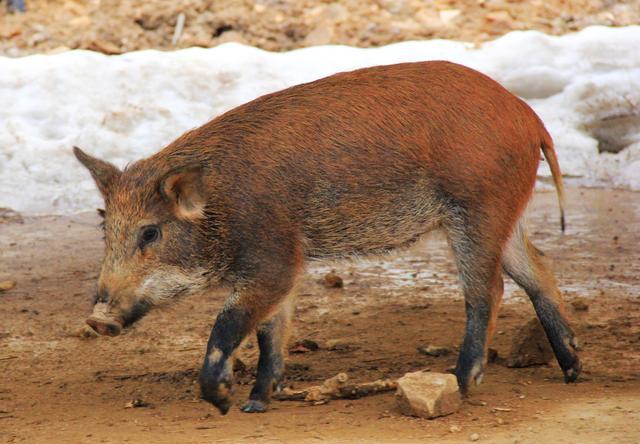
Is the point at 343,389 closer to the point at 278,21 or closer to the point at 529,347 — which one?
the point at 529,347

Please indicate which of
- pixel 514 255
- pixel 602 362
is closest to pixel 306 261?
pixel 514 255

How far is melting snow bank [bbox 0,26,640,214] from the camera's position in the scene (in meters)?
10.0

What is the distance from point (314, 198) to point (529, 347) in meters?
1.37

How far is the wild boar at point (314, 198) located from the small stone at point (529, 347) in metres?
0.13

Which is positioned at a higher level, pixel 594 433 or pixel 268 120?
pixel 268 120

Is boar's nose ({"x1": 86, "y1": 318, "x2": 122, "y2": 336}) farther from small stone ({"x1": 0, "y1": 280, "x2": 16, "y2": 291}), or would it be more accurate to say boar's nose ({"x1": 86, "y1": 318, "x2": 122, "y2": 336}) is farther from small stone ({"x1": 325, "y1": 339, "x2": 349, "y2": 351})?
small stone ({"x1": 0, "y1": 280, "x2": 16, "y2": 291})

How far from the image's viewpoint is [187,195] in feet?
16.0

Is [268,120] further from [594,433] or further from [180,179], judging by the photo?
[594,433]

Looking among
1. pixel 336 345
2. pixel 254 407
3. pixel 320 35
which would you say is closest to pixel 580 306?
pixel 336 345

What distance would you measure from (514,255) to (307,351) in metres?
1.25

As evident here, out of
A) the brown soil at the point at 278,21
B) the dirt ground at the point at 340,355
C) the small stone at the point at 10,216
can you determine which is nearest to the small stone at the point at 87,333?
the dirt ground at the point at 340,355

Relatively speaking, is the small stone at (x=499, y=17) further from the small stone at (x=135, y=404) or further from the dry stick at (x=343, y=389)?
the small stone at (x=135, y=404)

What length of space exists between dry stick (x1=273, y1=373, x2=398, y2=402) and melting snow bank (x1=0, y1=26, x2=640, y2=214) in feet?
16.6

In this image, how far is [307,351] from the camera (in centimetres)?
596
